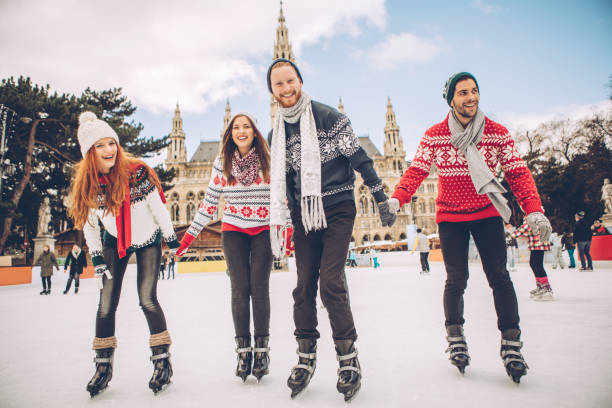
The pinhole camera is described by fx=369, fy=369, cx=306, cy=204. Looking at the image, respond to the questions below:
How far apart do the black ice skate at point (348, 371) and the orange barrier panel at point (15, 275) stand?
13738mm

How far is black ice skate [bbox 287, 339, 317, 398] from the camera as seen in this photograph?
5.53ft

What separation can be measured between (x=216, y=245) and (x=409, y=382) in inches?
916

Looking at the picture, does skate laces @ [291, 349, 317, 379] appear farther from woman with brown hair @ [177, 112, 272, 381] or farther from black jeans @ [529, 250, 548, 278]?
black jeans @ [529, 250, 548, 278]

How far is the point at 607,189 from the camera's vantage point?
13.6 meters

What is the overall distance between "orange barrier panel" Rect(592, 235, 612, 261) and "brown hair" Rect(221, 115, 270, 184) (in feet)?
38.4

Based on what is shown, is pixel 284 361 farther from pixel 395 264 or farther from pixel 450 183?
pixel 395 264

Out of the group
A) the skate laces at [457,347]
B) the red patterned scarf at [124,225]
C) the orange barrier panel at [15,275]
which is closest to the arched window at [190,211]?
the orange barrier panel at [15,275]

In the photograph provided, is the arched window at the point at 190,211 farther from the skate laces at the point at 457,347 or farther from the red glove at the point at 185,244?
the skate laces at the point at 457,347

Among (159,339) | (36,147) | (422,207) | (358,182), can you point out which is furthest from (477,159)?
(422,207)

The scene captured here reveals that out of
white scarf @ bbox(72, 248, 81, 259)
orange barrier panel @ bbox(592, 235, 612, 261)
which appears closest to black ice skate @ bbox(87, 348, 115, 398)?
white scarf @ bbox(72, 248, 81, 259)

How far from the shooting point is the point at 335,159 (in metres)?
1.99

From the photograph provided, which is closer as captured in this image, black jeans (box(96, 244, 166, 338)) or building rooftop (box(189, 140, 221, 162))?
black jeans (box(96, 244, 166, 338))

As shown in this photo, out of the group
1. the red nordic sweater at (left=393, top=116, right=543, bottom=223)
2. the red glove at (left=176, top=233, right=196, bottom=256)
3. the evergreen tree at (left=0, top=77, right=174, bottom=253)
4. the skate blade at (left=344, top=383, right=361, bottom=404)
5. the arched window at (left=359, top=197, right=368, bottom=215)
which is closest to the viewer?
the skate blade at (left=344, top=383, right=361, bottom=404)

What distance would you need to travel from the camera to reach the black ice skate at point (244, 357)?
193 cm
